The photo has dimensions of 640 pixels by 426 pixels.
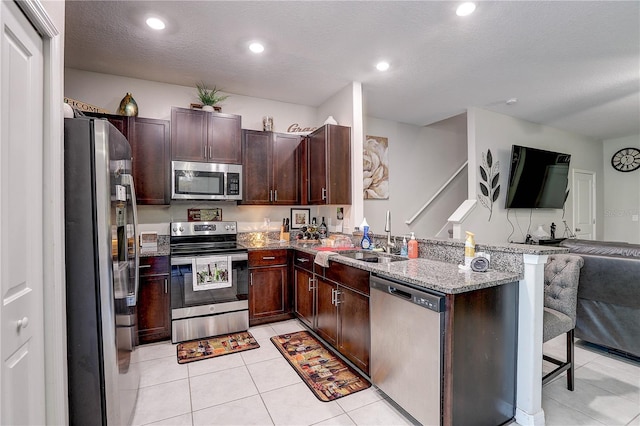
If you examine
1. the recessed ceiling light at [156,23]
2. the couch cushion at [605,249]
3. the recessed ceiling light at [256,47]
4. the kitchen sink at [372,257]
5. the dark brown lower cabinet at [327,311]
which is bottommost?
the dark brown lower cabinet at [327,311]

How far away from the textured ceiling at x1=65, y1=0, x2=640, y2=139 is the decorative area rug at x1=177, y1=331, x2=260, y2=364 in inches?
112

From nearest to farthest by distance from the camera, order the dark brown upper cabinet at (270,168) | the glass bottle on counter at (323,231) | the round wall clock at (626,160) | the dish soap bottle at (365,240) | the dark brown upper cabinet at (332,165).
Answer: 1. the dish soap bottle at (365,240)
2. the dark brown upper cabinet at (332,165)
3. the dark brown upper cabinet at (270,168)
4. the glass bottle on counter at (323,231)
5. the round wall clock at (626,160)

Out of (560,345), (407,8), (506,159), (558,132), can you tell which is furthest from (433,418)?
(558,132)

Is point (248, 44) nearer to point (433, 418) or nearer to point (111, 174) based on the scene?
point (111, 174)

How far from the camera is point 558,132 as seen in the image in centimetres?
588

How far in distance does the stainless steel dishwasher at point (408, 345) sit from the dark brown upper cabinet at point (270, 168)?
2059 millimetres

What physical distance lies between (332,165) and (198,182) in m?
1.52

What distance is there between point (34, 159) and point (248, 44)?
6.84 feet

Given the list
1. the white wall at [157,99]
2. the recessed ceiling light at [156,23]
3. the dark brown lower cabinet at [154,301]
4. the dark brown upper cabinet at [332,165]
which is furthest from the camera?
the dark brown upper cabinet at [332,165]

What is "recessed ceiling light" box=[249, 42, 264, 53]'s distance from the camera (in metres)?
2.77

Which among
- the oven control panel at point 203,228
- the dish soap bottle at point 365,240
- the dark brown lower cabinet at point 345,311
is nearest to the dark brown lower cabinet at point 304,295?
the dark brown lower cabinet at point 345,311

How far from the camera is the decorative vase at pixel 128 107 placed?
317 cm

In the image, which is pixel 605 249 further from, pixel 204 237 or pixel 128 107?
pixel 128 107

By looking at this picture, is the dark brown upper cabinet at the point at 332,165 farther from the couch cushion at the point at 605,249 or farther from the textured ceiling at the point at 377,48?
the couch cushion at the point at 605,249
